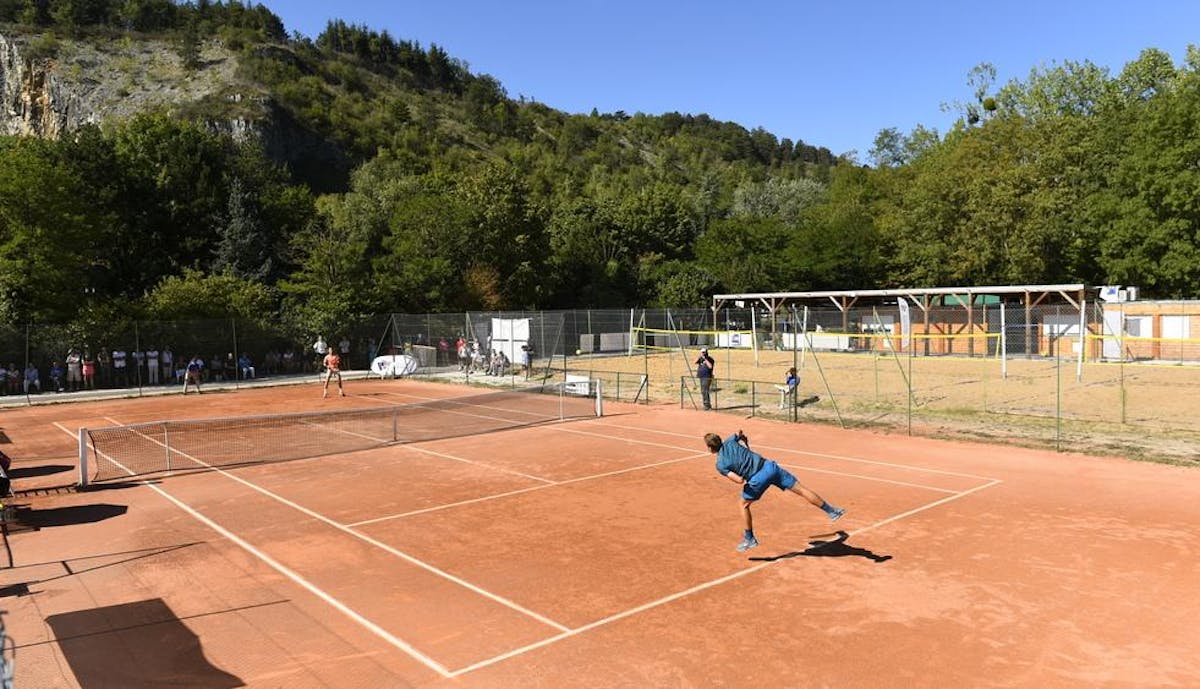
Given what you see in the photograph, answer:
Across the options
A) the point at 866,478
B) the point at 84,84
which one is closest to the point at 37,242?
the point at 866,478

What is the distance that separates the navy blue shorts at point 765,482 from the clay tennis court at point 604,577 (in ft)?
3.20

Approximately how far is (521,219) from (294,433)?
141ft

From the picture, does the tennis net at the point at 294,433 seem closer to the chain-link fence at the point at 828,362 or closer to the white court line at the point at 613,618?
the chain-link fence at the point at 828,362

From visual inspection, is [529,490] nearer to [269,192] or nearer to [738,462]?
[738,462]

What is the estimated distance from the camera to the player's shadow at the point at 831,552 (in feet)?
36.0

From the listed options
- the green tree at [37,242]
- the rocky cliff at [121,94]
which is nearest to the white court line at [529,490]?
the green tree at [37,242]

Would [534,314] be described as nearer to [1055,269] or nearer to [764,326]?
[764,326]

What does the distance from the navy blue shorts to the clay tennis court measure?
3.20 feet

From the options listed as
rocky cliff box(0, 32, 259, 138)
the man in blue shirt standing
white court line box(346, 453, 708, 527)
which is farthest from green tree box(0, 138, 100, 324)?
rocky cliff box(0, 32, 259, 138)

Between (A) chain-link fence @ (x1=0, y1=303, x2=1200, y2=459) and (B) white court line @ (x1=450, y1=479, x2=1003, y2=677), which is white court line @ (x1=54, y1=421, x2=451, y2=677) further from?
(A) chain-link fence @ (x1=0, y1=303, x2=1200, y2=459)

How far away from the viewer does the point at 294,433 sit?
2298 centimetres

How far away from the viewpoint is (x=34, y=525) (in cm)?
1296

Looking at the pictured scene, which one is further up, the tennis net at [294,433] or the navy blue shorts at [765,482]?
the navy blue shorts at [765,482]

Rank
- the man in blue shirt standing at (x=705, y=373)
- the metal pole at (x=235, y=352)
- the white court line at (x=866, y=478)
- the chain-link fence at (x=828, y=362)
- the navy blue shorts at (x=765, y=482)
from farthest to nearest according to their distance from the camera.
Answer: the metal pole at (x=235, y=352) < the man in blue shirt standing at (x=705, y=373) < the chain-link fence at (x=828, y=362) < the white court line at (x=866, y=478) < the navy blue shorts at (x=765, y=482)
